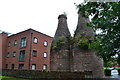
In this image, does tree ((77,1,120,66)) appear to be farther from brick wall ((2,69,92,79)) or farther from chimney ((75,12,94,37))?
chimney ((75,12,94,37))

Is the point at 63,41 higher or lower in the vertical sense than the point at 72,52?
higher

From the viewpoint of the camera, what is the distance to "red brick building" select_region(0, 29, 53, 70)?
72.7ft

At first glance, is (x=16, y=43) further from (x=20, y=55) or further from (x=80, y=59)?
(x=80, y=59)

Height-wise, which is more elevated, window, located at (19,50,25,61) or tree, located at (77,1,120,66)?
tree, located at (77,1,120,66)

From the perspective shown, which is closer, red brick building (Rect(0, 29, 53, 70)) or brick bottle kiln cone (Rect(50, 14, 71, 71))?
brick bottle kiln cone (Rect(50, 14, 71, 71))

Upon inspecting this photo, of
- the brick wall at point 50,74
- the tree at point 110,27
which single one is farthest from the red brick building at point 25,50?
the tree at point 110,27

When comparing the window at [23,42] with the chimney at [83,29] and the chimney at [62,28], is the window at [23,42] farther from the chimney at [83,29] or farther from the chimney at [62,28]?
the chimney at [83,29]

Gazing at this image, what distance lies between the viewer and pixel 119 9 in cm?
496

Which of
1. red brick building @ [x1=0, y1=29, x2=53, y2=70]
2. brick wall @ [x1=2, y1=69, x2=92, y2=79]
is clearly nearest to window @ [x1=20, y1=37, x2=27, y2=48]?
red brick building @ [x1=0, y1=29, x2=53, y2=70]

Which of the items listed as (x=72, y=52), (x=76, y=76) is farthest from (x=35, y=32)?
(x=76, y=76)

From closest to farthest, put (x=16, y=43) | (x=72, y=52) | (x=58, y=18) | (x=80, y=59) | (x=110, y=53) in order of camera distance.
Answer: (x=110, y=53), (x=80, y=59), (x=72, y=52), (x=58, y=18), (x=16, y=43)

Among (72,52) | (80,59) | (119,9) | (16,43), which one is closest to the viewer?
(119,9)

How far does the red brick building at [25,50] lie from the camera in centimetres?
2216

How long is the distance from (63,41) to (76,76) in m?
5.76
